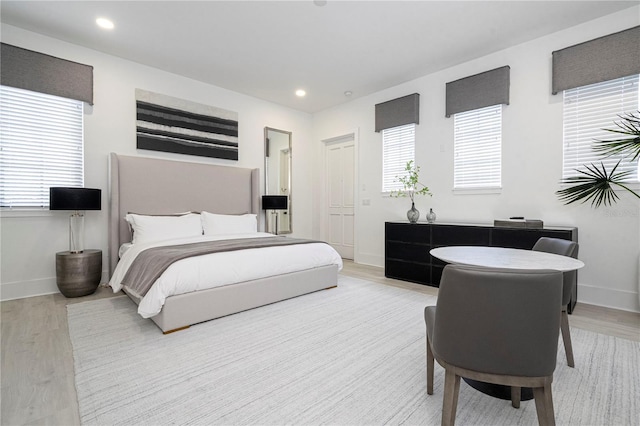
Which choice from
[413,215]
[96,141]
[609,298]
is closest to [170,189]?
[96,141]

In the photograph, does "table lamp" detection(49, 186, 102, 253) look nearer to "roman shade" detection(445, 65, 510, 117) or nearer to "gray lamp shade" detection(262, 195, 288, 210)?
"gray lamp shade" detection(262, 195, 288, 210)

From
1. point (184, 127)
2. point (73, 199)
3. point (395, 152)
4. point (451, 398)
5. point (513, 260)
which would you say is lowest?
point (451, 398)

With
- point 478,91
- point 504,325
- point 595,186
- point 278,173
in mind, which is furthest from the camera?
point 278,173

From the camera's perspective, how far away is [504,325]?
3.75 ft

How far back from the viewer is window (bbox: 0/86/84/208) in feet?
10.9

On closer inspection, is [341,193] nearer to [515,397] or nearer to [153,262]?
[153,262]

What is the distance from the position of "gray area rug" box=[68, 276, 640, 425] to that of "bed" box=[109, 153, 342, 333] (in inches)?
7.0

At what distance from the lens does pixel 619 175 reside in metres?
2.97

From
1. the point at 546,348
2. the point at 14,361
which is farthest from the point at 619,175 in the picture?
the point at 14,361

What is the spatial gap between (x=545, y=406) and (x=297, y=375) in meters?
1.25

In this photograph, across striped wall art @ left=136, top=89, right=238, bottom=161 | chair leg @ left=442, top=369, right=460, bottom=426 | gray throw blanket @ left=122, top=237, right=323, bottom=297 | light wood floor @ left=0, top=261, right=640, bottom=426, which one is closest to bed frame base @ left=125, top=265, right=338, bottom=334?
gray throw blanket @ left=122, top=237, right=323, bottom=297

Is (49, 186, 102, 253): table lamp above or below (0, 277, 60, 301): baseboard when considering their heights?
above

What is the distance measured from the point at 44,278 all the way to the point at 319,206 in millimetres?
4448

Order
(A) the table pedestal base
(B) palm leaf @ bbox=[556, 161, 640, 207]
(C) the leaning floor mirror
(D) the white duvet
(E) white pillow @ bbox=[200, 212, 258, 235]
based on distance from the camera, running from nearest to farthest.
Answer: (A) the table pedestal base
(D) the white duvet
(B) palm leaf @ bbox=[556, 161, 640, 207]
(E) white pillow @ bbox=[200, 212, 258, 235]
(C) the leaning floor mirror
